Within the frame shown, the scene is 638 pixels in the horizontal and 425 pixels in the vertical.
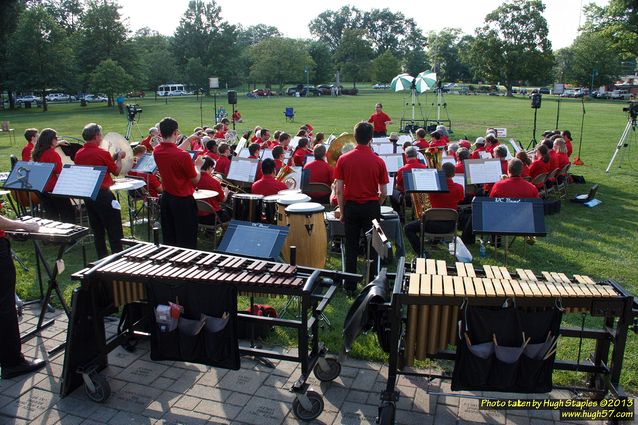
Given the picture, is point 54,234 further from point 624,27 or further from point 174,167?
point 624,27

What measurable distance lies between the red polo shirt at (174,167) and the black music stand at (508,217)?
4.09m

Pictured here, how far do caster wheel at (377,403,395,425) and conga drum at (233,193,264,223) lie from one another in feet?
16.0

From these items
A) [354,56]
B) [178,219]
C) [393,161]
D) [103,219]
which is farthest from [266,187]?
[354,56]

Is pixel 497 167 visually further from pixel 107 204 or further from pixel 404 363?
pixel 107 204

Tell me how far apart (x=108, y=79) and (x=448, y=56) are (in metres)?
70.5

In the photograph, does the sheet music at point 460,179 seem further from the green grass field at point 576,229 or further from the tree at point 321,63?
the tree at point 321,63

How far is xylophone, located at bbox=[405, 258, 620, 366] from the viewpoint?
13.7ft

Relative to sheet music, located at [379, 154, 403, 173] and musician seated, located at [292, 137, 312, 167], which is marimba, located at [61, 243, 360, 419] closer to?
sheet music, located at [379, 154, 403, 173]

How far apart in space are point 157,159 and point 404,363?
3.98 meters

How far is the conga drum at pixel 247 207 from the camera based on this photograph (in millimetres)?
8656

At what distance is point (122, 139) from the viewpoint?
9508 millimetres

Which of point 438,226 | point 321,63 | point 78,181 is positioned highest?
point 321,63

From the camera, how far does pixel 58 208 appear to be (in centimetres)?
986

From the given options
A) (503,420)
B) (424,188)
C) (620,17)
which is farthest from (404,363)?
(620,17)
